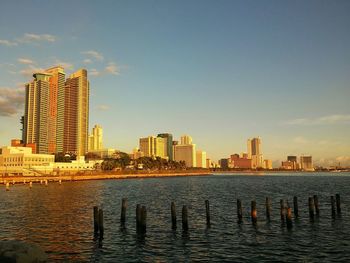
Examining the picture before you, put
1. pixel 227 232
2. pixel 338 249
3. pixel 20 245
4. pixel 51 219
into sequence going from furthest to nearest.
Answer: pixel 51 219, pixel 227 232, pixel 338 249, pixel 20 245

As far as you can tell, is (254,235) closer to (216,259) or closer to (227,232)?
(227,232)

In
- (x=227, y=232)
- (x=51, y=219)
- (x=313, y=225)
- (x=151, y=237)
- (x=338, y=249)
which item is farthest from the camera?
(x=51, y=219)

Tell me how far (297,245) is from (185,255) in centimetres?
955

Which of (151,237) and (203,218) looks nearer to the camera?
(151,237)

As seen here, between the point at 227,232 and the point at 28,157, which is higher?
the point at 28,157

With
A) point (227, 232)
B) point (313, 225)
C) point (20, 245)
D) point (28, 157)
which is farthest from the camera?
point (28, 157)

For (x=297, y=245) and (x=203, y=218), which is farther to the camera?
(x=203, y=218)

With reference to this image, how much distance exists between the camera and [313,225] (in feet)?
124

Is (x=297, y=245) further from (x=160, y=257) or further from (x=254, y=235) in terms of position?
(x=160, y=257)

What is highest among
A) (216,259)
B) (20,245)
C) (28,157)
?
(28,157)

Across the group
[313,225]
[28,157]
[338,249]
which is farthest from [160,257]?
[28,157]

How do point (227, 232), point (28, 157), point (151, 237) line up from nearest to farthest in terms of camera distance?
point (151, 237) < point (227, 232) < point (28, 157)

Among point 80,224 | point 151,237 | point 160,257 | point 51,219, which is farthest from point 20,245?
point 51,219

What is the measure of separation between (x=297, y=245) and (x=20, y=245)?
20.6 meters
